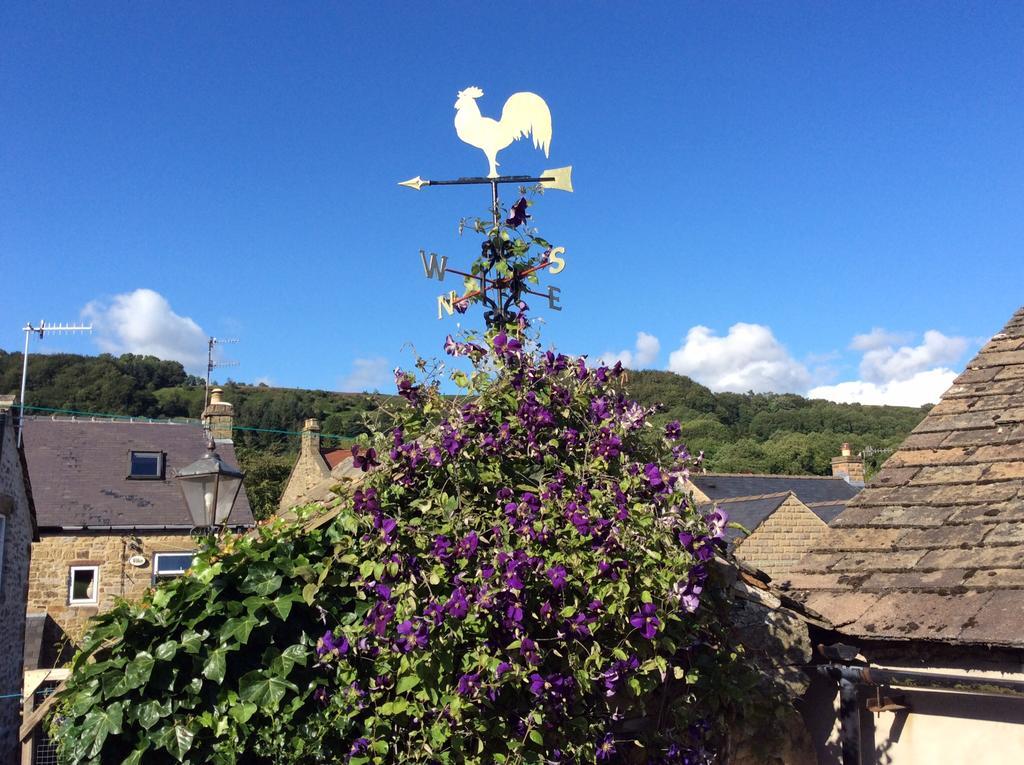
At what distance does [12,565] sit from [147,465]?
1246 cm

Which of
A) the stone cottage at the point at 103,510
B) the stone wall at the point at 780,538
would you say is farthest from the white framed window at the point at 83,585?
the stone wall at the point at 780,538

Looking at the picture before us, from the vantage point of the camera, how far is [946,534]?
462 centimetres

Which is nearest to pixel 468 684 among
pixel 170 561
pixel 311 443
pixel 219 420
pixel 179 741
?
pixel 179 741

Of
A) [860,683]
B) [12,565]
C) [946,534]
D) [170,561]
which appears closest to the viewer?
[860,683]

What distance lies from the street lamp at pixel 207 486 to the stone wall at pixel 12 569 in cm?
670

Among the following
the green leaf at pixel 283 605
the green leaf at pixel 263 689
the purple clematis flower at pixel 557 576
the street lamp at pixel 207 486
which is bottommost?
the green leaf at pixel 263 689

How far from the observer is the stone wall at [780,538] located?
20.4 metres

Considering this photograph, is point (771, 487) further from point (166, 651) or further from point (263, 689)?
point (166, 651)

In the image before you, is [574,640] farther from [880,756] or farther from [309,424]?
[309,424]

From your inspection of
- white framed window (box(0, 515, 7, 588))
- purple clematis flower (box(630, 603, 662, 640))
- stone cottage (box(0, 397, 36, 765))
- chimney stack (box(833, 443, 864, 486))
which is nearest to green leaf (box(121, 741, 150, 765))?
purple clematis flower (box(630, 603, 662, 640))

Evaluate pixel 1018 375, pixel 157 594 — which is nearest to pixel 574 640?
pixel 157 594

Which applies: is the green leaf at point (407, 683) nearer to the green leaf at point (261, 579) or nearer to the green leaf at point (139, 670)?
the green leaf at point (261, 579)

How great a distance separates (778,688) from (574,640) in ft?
4.64

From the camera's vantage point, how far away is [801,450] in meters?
54.9
